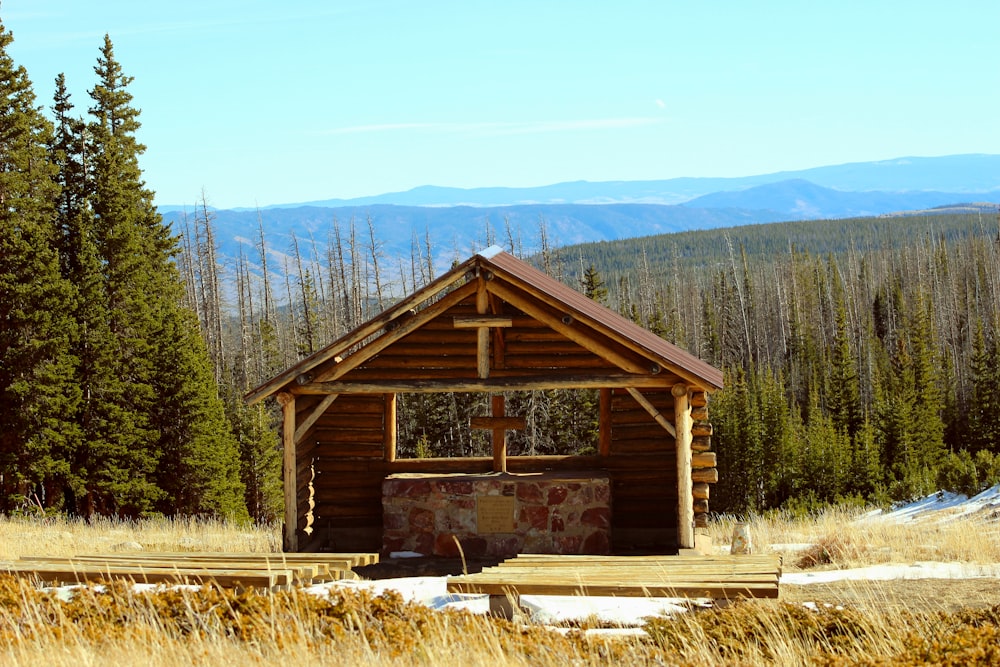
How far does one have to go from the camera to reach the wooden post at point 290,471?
47.2ft

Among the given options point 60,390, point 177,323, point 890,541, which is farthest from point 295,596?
point 177,323

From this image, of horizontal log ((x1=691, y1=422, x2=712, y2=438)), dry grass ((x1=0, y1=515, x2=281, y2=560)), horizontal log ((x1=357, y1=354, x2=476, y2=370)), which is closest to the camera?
horizontal log ((x1=691, y1=422, x2=712, y2=438))

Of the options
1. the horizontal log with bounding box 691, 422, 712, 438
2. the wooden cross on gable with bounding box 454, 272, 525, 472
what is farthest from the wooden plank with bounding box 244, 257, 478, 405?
the horizontal log with bounding box 691, 422, 712, 438

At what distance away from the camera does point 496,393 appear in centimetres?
1603

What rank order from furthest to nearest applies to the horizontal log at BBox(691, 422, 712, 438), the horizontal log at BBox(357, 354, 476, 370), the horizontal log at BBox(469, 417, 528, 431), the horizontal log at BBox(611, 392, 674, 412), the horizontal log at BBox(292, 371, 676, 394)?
1. the horizontal log at BBox(357, 354, 476, 370)
2. the horizontal log at BBox(469, 417, 528, 431)
3. the horizontal log at BBox(611, 392, 674, 412)
4. the horizontal log at BBox(691, 422, 712, 438)
5. the horizontal log at BBox(292, 371, 676, 394)

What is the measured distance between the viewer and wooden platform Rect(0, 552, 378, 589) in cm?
899

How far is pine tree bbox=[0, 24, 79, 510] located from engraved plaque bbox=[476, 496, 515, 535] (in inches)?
896

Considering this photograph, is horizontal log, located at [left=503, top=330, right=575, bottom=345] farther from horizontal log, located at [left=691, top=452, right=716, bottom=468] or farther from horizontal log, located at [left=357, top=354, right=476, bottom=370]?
horizontal log, located at [left=691, top=452, right=716, bottom=468]

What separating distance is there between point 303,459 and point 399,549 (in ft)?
6.04

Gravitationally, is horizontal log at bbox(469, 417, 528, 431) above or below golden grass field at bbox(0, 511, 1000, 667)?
above

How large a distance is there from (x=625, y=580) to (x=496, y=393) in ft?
26.2

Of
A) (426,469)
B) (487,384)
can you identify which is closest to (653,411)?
(487,384)

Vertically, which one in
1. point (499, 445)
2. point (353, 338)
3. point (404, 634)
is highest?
point (353, 338)

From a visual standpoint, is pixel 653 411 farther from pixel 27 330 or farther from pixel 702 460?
pixel 27 330
